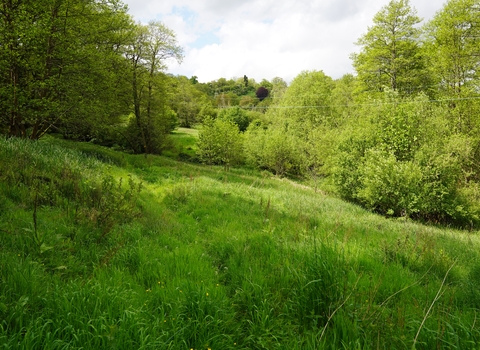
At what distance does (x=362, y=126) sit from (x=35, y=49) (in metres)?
21.1

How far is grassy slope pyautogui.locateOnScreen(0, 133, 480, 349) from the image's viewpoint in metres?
2.25

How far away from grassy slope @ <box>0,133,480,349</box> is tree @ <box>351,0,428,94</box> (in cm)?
2320

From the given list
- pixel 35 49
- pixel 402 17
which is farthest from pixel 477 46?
pixel 35 49

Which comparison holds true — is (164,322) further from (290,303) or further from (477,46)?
(477,46)

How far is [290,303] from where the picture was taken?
288 cm

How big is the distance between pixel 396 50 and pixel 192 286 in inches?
1102

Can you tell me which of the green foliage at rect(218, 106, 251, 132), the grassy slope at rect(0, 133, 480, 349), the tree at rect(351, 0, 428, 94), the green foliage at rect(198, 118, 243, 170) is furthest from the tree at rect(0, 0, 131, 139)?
the green foliage at rect(218, 106, 251, 132)

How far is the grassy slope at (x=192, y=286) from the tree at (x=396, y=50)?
23.2 meters

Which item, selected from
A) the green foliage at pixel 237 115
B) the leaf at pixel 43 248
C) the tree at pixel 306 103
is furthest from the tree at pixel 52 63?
the green foliage at pixel 237 115

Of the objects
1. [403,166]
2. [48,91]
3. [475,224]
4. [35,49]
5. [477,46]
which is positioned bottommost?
[475,224]

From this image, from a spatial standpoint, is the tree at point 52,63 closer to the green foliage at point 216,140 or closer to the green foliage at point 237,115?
the green foliage at point 216,140

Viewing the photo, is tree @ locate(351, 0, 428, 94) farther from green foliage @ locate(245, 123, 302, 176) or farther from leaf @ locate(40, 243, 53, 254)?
leaf @ locate(40, 243, 53, 254)

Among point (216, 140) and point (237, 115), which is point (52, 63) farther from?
point (237, 115)

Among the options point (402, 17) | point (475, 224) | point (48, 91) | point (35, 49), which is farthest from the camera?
point (402, 17)
